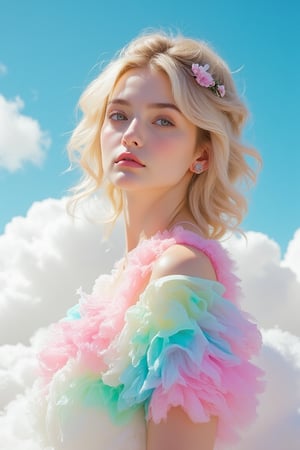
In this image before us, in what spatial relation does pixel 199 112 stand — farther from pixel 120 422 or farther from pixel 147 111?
pixel 120 422

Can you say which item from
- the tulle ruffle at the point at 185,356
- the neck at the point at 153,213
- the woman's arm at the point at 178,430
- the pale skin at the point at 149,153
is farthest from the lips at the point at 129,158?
the tulle ruffle at the point at 185,356

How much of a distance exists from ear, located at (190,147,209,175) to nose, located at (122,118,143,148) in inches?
15.5

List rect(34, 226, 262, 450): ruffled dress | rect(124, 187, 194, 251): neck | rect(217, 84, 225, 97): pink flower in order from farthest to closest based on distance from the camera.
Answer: rect(217, 84, 225, 97): pink flower < rect(124, 187, 194, 251): neck < rect(34, 226, 262, 450): ruffled dress

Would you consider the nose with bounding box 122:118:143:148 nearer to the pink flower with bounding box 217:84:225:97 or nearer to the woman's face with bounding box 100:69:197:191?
the woman's face with bounding box 100:69:197:191

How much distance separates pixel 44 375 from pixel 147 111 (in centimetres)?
157

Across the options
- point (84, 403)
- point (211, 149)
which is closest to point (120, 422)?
point (84, 403)

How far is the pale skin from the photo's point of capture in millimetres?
3443

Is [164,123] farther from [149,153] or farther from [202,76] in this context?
[202,76]

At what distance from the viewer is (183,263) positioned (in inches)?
→ 118

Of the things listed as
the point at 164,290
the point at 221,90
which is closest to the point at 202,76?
the point at 221,90

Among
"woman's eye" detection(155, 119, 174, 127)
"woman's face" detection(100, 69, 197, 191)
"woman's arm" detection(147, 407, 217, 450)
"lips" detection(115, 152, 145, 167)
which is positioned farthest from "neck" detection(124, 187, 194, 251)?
"woman's arm" detection(147, 407, 217, 450)

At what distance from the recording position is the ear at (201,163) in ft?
12.1

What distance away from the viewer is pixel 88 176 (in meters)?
4.47

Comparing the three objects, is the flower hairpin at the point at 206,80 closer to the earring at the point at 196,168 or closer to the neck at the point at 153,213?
the earring at the point at 196,168
